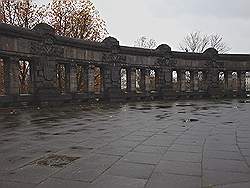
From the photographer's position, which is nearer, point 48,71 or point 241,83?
point 48,71

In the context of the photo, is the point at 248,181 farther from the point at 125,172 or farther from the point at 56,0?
the point at 56,0

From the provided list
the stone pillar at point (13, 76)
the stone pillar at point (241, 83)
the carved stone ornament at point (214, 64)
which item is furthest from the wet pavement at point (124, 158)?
the stone pillar at point (241, 83)

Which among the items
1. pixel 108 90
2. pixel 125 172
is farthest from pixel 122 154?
pixel 108 90

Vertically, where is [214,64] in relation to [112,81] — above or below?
above

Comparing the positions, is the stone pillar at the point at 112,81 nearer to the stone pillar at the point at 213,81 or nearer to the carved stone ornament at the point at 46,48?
the carved stone ornament at the point at 46,48

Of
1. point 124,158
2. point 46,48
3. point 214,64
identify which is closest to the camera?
point 124,158

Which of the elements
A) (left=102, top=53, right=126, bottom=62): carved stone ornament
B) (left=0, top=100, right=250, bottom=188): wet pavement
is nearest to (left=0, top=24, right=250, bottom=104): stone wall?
(left=102, top=53, right=126, bottom=62): carved stone ornament

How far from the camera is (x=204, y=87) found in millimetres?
36438

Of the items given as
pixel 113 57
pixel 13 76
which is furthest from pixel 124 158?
pixel 113 57

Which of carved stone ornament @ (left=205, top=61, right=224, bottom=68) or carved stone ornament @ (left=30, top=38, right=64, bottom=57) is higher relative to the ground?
carved stone ornament @ (left=30, top=38, right=64, bottom=57)

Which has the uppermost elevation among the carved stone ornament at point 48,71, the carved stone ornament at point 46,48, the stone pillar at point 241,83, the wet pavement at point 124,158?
the carved stone ornament at point 46,48

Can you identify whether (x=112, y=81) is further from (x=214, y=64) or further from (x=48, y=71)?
(x=214, y=64)

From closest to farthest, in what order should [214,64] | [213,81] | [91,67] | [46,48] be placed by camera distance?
[46,48], [91,67], [214,64], [213,81]

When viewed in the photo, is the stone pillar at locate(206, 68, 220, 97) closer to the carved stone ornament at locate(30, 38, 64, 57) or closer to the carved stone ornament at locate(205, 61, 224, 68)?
the carved stone ornament at locate(205, 61, 224, 68)
